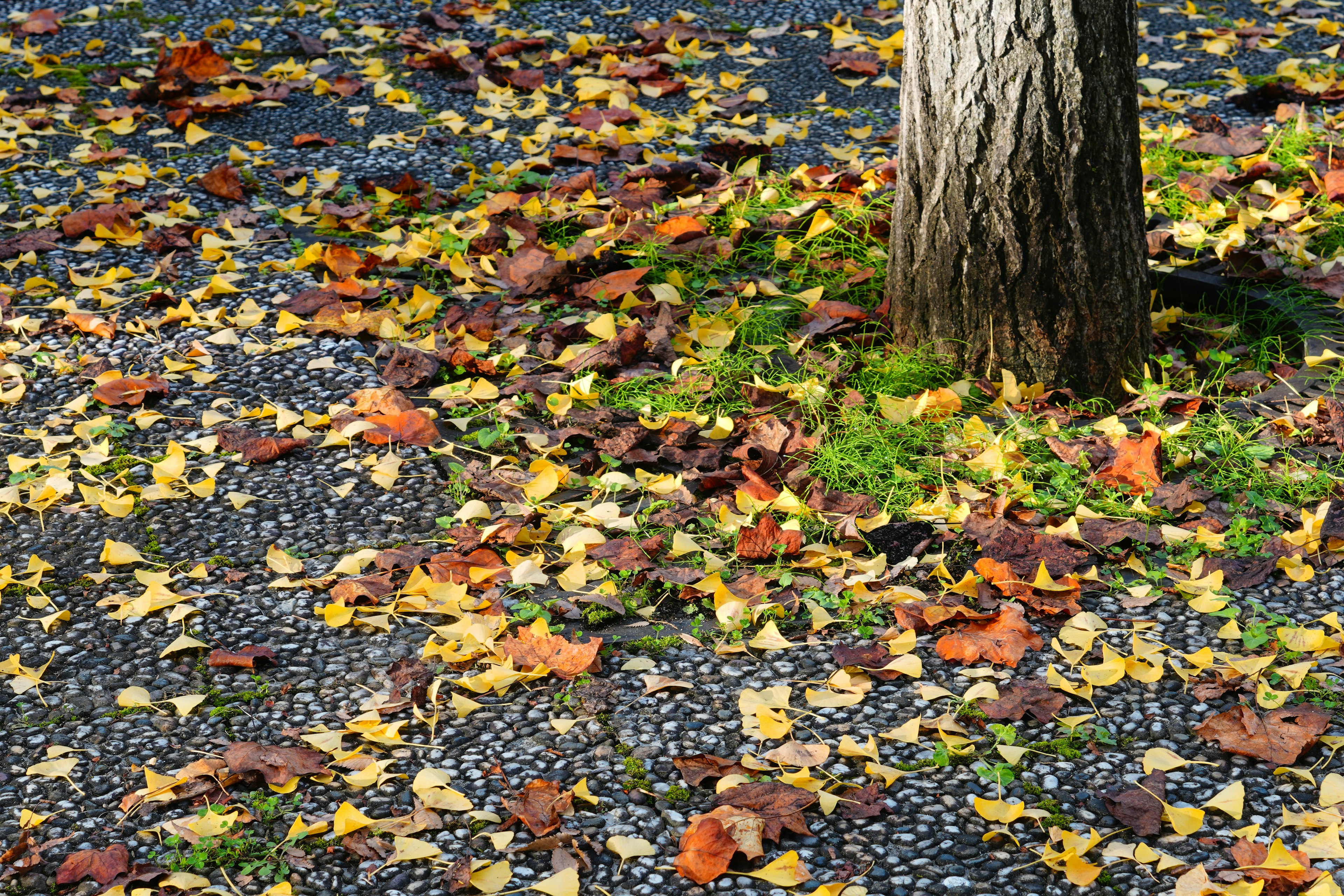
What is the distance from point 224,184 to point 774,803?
12.1ft

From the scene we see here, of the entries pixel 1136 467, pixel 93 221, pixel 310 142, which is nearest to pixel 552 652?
pixel 1136 467

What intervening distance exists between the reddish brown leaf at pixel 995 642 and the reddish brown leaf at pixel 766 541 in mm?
445

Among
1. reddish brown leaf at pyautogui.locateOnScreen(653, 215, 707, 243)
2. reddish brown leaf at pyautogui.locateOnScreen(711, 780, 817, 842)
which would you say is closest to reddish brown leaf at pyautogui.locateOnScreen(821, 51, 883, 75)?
reddish brown leaf at pyautogui.locateOnScreen(653, 215, 707, 243)

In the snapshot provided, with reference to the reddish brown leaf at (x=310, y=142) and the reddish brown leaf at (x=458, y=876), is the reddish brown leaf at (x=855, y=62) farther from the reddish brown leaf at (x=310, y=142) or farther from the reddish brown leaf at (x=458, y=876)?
the reddish brown leaf at (x=458, y=876)

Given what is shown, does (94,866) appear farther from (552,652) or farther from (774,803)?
(774,803)

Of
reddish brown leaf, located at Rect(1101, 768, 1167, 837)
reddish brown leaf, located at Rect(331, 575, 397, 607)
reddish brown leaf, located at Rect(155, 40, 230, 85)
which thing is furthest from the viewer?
reddish brown leaf, located at Rect(155, 40, 230, 85)

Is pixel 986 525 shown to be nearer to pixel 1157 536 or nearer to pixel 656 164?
pixel 1157 536

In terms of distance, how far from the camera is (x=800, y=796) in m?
2.21

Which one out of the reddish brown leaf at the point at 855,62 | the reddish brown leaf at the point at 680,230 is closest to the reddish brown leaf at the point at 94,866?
the reddish brown leaf at the point at 680,230

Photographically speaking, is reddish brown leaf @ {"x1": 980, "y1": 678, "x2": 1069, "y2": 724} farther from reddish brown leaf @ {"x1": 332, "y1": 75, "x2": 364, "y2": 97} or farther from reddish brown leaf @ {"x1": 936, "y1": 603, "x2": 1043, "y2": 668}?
reddish brown leaf @ {"x1": 332, "y1": 75, "x2": 364, "y2": 97}

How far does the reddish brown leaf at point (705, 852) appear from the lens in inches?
81.4

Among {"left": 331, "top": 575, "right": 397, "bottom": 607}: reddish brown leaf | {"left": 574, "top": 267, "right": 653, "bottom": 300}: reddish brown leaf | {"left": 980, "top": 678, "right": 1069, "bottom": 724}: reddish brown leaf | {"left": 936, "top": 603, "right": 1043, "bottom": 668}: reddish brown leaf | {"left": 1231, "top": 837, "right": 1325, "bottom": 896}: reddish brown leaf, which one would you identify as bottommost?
{"left": 1231, "top": 837, "right": 1325, "bottom": 896}: reddish brown leaf

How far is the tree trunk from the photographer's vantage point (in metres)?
3.22

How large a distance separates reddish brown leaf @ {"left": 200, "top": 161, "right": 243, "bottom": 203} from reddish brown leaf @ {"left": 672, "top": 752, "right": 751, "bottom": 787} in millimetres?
3430
